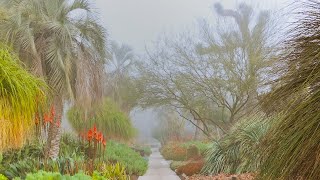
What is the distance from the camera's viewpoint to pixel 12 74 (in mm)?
4652

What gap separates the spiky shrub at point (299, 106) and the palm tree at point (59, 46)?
7.18 meters

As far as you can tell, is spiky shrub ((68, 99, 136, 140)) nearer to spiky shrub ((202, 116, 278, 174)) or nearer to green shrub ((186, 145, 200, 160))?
green shrub ((186, 145, 200, 160))

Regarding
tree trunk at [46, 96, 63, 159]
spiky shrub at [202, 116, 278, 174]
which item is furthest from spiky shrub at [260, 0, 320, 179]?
tree trunk at [46, 96, 63, 159]

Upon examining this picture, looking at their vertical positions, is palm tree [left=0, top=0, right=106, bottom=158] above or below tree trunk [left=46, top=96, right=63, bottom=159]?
above

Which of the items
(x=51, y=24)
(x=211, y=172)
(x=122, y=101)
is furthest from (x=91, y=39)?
(x=122, y=101)

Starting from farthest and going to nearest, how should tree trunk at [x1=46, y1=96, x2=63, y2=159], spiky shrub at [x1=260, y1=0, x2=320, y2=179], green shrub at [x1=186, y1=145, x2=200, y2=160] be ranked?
green shrub at [x1=186, y1=145, x2=200, y2=160], tree trunk at [x1=46, y1=96, x2=63, y2=159], spiky shrub at [x1=260, y1=0, x2=320, y2=179]

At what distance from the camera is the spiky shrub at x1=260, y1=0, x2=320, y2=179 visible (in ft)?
7.79

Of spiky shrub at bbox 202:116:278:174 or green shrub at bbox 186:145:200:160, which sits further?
green shrub at bbox 186:145:200:160

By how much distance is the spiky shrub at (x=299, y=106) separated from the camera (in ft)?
7.79

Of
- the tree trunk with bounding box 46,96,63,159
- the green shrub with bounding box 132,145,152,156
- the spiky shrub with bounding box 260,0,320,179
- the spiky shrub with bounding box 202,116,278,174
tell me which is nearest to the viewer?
the spiky shrub with bounding box 260,0,320,179

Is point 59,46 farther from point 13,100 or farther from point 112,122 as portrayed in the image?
point 112,122

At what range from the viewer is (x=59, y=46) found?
1016cm

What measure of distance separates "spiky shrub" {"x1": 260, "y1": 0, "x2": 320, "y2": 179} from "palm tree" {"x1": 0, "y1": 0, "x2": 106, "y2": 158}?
718 cm

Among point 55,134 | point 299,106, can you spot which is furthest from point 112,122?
point 299,106
